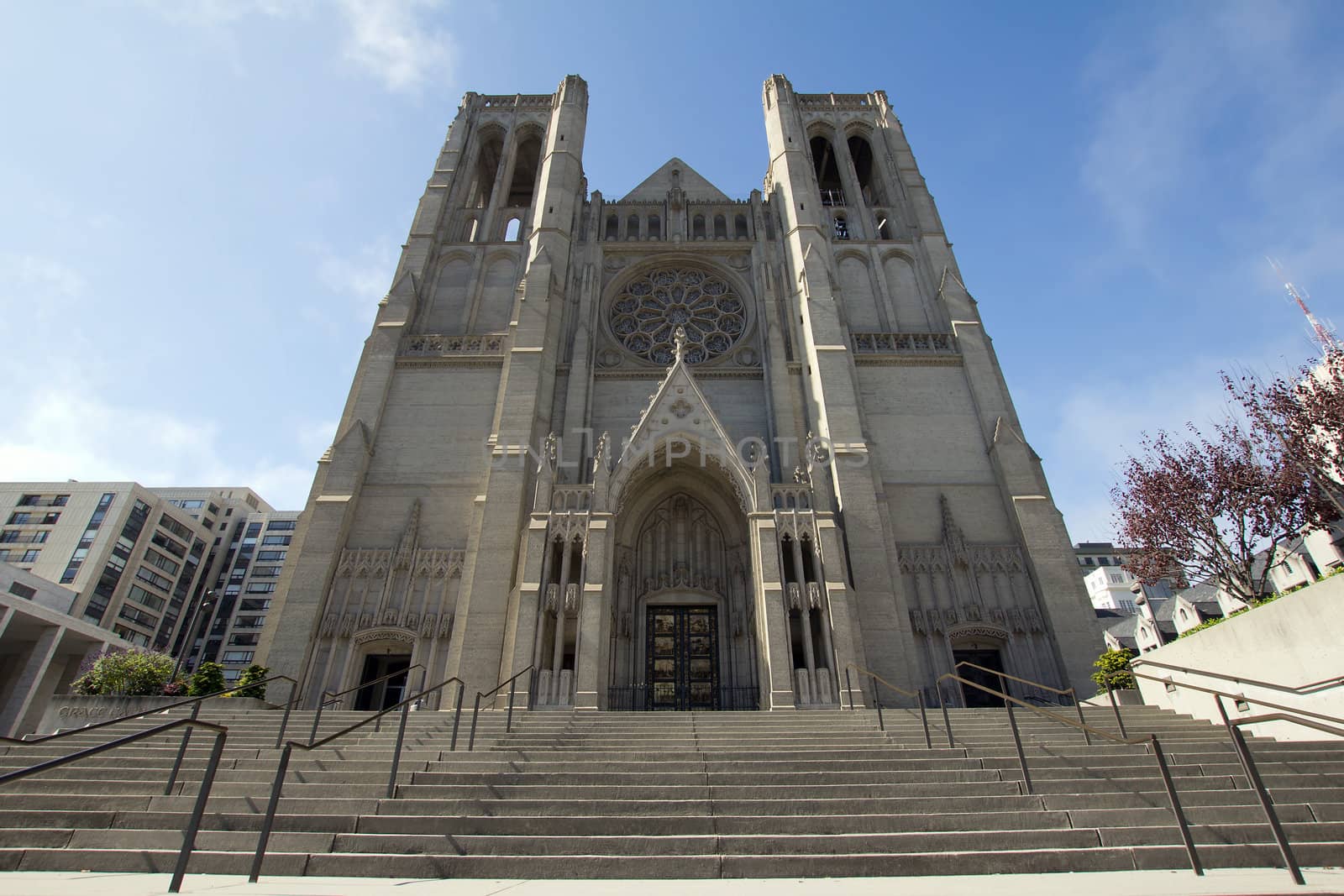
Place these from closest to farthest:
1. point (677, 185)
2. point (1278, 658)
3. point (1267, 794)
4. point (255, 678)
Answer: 1. point (1267, 794)
2. point (1278, 658)
3. point (255, 678)
4. point (677, 185)

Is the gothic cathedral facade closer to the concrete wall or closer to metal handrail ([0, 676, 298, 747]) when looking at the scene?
the concrete wall

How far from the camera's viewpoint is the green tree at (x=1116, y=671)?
45.5 feet

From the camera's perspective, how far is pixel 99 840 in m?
5.93

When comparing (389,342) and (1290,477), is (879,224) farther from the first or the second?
(389,342)

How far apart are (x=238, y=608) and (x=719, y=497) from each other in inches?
2504

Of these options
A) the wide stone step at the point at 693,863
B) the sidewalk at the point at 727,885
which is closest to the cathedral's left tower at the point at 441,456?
the wide stone step at the point at 693,863

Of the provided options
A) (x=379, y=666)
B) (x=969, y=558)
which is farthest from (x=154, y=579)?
(x=969, y=558)

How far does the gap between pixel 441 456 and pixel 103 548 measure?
166 feet

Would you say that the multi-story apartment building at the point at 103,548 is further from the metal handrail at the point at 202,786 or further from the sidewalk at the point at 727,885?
the sidewalk at the point at 727,885

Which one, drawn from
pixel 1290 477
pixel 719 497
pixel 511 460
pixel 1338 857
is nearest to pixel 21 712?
pixel 511 460

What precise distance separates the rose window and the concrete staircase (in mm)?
16902

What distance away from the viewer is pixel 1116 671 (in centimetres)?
1406

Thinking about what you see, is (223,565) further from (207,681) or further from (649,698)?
(649,698)

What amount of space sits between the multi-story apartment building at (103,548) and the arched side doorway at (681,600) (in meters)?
52.3
